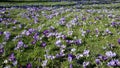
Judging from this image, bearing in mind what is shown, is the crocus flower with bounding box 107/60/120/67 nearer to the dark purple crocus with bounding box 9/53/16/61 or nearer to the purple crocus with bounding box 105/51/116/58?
the purple crocus with bounding box 105/51/116/58

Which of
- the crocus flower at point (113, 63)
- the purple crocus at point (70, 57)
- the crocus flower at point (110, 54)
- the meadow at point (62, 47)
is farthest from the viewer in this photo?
the crocus flower at point (110, 54)

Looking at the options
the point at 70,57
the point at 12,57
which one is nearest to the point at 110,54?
the point at 70,57

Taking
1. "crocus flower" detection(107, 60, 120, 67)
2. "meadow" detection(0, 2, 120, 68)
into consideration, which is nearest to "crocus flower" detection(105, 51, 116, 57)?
"meadow" detection(0, 2, 120, 68)

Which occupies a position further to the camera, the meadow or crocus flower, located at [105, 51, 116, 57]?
crocus flower, located at [105, 51, 116, 57]

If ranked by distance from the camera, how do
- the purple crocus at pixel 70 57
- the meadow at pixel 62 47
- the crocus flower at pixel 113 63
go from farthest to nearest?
1. the purple crocus at pixel 70 57
2. the meadow at pixel 62 47
3. the crocus flower at pixel 113 63

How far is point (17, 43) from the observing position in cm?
926

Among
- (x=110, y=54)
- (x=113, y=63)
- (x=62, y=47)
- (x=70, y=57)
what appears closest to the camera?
(x=113, y=63)

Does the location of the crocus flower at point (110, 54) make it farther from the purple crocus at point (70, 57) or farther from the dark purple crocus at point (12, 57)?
the dark purple crocus at point (12, 57)

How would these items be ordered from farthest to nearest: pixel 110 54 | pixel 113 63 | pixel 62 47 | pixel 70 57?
pixel 62 47 → pixel 110 54 → pixel 70 57 → pixel 113 63

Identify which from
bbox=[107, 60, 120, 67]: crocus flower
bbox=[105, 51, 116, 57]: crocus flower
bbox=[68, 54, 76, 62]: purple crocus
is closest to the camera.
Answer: bbox=[107, 60, 120, 67]: crocus flower

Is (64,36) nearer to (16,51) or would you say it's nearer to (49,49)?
(49,49)

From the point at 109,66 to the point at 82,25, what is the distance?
523 centimetres

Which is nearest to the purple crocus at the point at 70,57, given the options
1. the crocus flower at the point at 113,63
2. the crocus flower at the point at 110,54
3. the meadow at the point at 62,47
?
the meadow at the point at 62,47

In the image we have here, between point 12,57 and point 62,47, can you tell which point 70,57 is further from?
point 12,57
